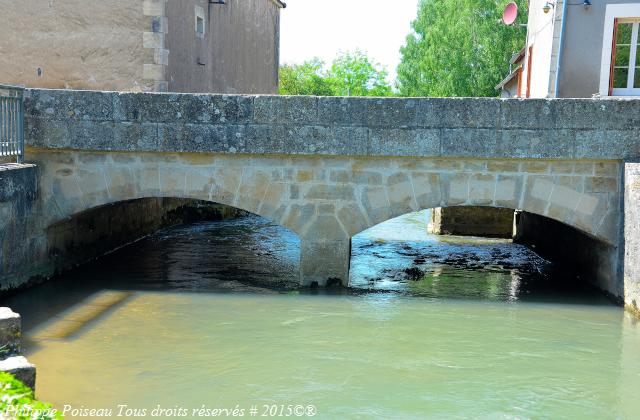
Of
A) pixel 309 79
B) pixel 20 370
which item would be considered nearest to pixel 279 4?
pixel 20 370

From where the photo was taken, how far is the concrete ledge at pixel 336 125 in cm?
696

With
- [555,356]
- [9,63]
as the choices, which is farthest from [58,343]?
[9,63]

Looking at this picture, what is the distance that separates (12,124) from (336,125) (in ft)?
10.7

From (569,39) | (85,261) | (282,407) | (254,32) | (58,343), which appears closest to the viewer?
(282,407)

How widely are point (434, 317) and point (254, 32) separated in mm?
11442

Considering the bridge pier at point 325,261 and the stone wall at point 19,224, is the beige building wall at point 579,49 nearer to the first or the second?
the bridge pier at point 325,261

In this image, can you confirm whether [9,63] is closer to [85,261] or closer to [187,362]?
[85,261]

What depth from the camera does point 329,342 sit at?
19.4 ft

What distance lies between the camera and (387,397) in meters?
4.83

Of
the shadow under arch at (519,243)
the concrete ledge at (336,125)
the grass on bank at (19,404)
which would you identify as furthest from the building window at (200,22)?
the grass on bank at (19,404)

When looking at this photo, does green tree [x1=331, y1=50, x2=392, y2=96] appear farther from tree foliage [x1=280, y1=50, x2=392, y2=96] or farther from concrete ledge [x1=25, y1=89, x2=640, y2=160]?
concrete ledge [x1=25, y1=89, x2=640, y2=160]

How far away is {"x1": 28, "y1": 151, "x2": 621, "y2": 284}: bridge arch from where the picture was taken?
23.4ft

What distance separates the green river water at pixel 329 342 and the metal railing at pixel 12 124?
4.69 feet

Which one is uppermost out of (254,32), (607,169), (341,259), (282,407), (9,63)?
(254,32)
